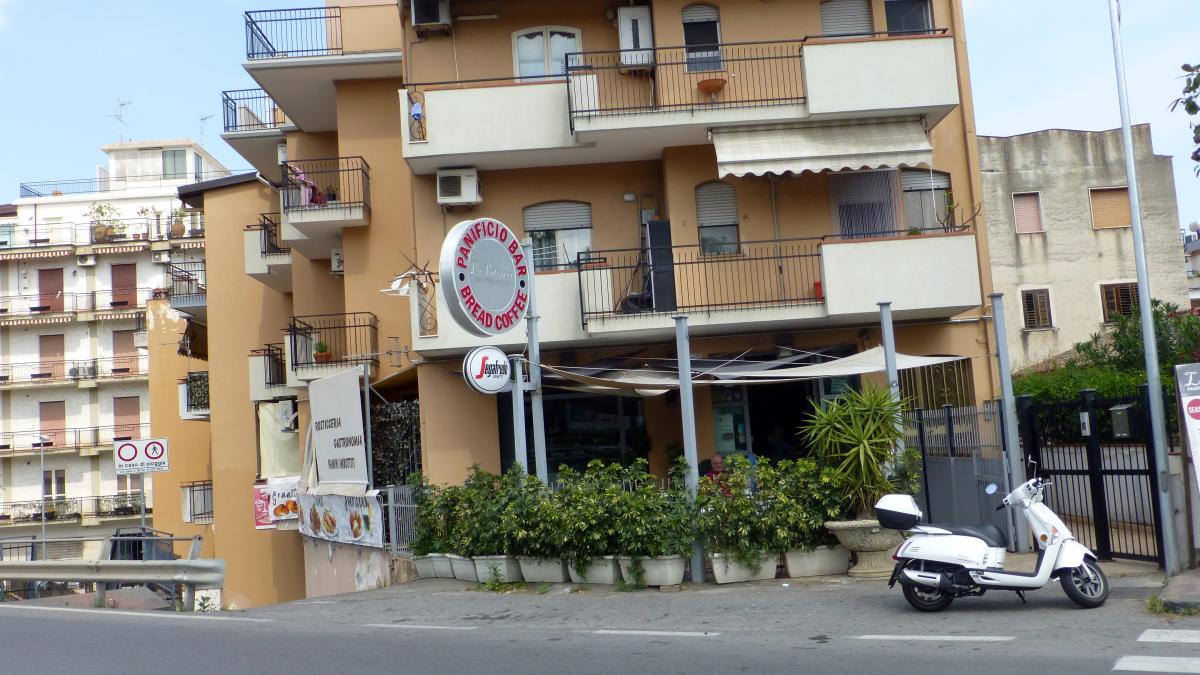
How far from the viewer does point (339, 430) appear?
62.7 feet

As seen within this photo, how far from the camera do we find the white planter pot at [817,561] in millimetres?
12711

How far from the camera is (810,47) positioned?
18.5 meters

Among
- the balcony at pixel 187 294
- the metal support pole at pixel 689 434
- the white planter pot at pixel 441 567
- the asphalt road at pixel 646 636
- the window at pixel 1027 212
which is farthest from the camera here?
the window at pixel 1027 212

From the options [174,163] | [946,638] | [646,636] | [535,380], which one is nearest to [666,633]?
[646,636]

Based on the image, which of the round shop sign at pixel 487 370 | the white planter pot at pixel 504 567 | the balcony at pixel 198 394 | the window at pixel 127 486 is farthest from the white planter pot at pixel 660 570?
the window at pixel 127 486

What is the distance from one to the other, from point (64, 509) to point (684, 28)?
152ft

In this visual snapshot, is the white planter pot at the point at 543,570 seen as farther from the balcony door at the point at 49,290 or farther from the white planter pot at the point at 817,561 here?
the balcony door at the point at 49,290

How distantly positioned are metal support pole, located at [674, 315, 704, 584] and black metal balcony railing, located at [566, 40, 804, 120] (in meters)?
6.28

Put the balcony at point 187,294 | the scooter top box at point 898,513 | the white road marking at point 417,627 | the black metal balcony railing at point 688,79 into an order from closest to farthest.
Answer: the scooter top box at point 898,513 < the white road marking at point 417,627 < the black metal balcony railing at point 688,79 < the balcony at point 187,294

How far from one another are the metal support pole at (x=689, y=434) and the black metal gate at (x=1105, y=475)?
3.90m

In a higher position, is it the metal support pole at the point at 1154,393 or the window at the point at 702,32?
the window at the point at 702,32

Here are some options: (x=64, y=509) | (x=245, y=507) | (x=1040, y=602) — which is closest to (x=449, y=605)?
(x=1040, y=602)

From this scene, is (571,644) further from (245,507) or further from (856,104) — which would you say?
(245,507)

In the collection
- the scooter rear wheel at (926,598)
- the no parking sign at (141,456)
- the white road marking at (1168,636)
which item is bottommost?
the white road marking at (1168,636)
